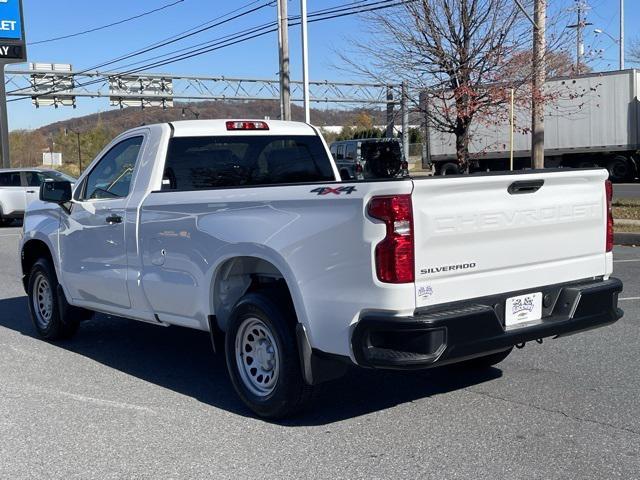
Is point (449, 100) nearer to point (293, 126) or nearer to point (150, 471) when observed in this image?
point (293, 126)

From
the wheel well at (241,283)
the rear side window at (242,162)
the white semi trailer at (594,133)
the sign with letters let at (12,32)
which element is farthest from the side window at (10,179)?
the wheel well at (241,283)

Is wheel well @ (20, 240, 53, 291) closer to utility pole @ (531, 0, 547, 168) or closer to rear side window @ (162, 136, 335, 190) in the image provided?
rear side window @ (162, 136, 335, 190)

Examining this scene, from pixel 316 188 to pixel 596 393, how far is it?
2571 millimetres

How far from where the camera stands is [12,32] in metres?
31.6

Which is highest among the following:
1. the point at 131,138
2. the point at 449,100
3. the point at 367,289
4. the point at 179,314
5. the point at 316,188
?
the point at 449,100

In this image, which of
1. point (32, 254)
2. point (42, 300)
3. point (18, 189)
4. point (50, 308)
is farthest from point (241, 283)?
point (18, 189)

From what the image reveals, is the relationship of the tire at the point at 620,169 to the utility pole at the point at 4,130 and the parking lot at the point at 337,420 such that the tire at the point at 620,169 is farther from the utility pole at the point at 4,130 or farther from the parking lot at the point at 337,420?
the utility pole at the point at 4,130

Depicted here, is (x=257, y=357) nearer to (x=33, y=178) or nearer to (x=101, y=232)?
(x=101, y=232)

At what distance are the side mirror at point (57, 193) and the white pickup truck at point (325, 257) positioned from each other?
368mm

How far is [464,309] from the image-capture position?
4.37 m

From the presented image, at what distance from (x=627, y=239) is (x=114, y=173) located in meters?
10.2

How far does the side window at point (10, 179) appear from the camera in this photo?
22.0 metres

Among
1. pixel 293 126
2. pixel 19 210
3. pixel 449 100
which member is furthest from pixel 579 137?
pixel 293 126

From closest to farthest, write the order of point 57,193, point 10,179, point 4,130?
1. point 57,193
2. point 10,179
3. point 4,130
